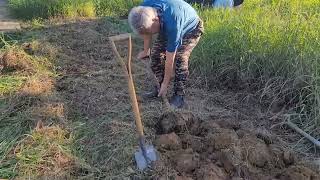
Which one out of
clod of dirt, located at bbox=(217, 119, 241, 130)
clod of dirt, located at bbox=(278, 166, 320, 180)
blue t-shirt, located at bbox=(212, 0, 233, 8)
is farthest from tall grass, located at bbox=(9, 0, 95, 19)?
clod of dirt, located at bbox=(278, 166, 320, 180)

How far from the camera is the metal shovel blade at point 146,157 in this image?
3.28 meters

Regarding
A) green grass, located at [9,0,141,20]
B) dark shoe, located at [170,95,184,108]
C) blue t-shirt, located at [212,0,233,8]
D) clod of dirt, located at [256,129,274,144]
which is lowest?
green grass, located at [9,0,141,20]

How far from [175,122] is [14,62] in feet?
7.71

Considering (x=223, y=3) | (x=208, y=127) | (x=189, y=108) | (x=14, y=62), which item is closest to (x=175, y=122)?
(x=208, y=127)

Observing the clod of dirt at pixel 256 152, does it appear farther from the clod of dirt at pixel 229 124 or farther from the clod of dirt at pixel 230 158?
the clod of dirt at pixel 229 124

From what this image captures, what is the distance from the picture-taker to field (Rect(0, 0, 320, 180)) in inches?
130

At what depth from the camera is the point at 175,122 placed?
3.74 metres

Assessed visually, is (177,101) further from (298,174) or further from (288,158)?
(298,174)

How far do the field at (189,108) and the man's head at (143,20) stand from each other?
29.9 inches

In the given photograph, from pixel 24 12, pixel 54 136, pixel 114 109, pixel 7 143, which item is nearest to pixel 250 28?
pixel 114 109

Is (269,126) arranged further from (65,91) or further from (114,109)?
(65,91)

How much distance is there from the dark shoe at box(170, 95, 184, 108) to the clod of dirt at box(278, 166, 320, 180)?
4.58 feet

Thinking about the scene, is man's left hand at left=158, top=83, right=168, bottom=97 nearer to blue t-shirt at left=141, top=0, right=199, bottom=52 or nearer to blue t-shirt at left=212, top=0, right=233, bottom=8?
blue t-shirt at left=141, top=0, right=199, bottom=52

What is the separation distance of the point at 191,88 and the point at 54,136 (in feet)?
5.71
